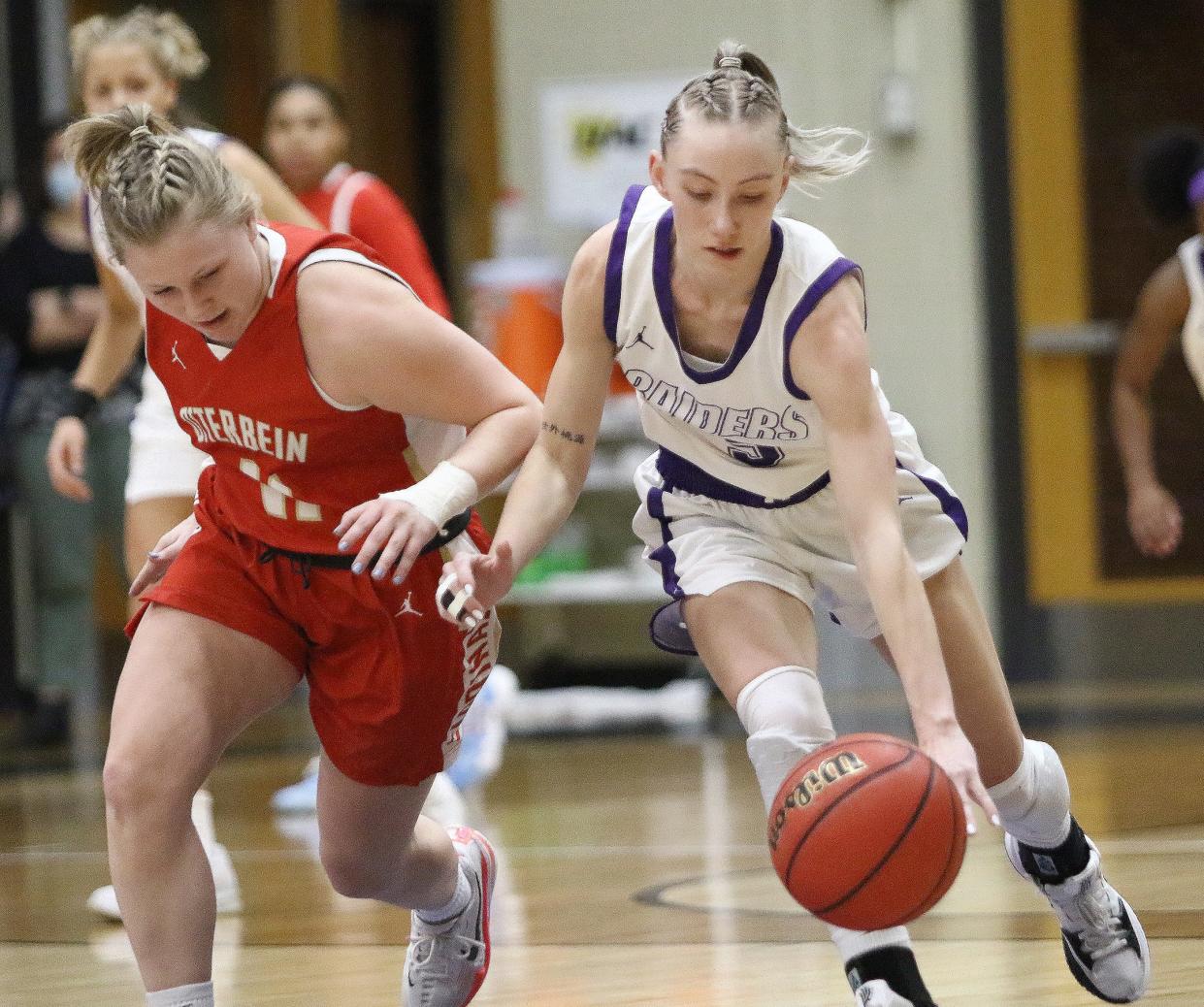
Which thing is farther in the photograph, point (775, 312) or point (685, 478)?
point (685, 478)

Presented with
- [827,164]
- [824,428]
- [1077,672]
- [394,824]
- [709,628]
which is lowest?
[1077,672]

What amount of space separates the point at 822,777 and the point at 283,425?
33.4 inches

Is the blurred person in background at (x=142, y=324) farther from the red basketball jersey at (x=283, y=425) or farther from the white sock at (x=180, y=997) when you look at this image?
the white sock at (x=180, y=997)

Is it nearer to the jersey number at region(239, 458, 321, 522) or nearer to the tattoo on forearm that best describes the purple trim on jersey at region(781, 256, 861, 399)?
the tattoo on forearm

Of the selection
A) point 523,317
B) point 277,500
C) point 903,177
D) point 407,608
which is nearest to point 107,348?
→ point 277,500

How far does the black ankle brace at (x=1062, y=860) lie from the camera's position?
10.3 feet

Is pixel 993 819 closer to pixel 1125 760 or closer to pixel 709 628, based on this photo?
pixel 709 628

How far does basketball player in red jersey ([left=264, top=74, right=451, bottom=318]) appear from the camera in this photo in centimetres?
490

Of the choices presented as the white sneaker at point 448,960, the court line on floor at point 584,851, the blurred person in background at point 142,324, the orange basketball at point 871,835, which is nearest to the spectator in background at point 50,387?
the court line on floor at point 584,851

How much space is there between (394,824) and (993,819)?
890mm

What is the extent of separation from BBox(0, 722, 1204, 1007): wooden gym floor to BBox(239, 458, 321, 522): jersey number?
0.79m

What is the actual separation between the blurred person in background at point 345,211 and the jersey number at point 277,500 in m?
1.89

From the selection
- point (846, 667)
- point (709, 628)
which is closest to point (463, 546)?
point (709, 628)

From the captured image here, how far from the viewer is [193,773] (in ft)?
8.97
